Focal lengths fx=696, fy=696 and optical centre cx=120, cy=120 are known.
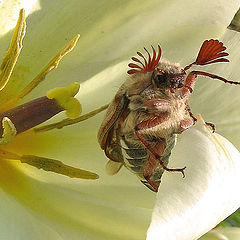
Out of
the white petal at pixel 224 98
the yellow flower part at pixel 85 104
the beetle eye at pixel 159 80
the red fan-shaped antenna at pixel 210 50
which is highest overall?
the beetle eye at pixel 159 80

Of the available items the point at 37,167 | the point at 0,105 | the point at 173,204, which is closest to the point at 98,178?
the point at 37,167

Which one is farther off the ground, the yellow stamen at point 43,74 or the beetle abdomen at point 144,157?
the yellow stamen at point 43,74

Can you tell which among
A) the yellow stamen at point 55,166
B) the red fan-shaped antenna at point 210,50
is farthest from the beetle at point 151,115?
the yellow stamen at point 55,166

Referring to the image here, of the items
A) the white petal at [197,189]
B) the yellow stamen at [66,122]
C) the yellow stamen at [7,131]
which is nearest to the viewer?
the white petal at [197,189]

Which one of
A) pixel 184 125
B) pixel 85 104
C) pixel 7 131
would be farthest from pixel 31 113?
pixel 184 125

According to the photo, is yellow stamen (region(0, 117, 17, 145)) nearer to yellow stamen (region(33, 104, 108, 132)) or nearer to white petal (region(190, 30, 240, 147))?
yellow stamen (region(33, 104, 108, 132))

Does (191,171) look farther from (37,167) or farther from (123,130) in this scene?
(37,167)

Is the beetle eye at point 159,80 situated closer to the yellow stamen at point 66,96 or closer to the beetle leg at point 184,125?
the beetle leg at point 184,125
